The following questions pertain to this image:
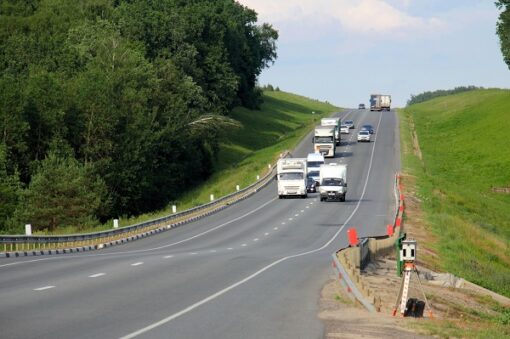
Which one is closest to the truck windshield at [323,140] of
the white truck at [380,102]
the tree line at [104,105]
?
the tree line at [104,105]

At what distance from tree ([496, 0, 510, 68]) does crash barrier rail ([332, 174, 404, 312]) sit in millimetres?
74825

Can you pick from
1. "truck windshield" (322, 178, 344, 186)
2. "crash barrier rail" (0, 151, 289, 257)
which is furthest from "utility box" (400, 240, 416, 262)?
"truck windshield" (322, 178, 344, 186)

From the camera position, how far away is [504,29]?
112500 millimetres

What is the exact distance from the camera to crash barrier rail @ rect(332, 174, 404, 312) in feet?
63.1

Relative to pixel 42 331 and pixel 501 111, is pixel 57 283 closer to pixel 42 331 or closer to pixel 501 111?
pixel 42 331

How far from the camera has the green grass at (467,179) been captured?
42906 millimetres

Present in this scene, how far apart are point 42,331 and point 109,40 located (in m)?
80.4

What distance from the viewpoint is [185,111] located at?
92.6m

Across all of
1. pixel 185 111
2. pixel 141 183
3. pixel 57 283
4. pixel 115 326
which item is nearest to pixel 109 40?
pixel 185 111

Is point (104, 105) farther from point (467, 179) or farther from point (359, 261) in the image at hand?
point (359, 261)

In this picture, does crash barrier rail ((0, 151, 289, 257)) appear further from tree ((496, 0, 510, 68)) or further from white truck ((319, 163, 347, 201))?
tree ((496, 0, 510, 68))

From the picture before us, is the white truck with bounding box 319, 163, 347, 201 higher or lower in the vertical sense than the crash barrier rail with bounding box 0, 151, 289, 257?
higher

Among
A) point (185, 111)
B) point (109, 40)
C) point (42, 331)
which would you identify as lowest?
point (42, 331)

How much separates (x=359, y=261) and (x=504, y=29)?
300 ft
